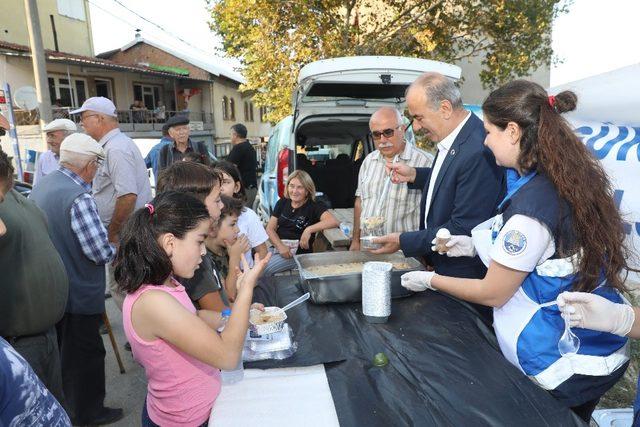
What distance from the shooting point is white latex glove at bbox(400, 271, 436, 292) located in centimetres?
172

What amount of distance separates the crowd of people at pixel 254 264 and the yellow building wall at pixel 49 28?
18324 millimetres

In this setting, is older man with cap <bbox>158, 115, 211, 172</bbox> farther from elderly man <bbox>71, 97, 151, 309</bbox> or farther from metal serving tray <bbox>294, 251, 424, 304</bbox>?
metal serving tray <bbox>294, 251, 424, 304</bbox>

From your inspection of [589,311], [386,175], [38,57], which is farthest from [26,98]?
[589,311]

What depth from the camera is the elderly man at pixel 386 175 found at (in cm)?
296

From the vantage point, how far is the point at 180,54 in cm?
2666

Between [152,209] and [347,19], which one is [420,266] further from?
[347,19]

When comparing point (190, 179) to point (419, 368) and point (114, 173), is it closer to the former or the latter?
point (419, 368)

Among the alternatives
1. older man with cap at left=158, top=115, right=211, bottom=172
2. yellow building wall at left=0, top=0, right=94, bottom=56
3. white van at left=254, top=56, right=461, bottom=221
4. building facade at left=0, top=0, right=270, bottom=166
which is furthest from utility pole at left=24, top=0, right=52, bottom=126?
yellow building wall at left=0, top=0, right=94, bottom=56

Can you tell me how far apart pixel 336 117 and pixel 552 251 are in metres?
3.65

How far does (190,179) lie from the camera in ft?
6.51

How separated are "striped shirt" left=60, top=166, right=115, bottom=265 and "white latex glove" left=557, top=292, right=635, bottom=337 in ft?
7.73

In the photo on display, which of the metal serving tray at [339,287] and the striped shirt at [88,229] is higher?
the striped shirt at [88,229]

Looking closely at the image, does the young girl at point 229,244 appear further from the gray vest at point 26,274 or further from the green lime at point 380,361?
the green lime at point 380,361

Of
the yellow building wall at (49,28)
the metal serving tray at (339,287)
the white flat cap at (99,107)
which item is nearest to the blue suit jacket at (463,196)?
the metal serving tray at (339,287)
